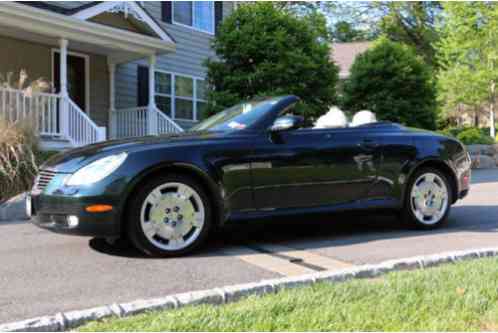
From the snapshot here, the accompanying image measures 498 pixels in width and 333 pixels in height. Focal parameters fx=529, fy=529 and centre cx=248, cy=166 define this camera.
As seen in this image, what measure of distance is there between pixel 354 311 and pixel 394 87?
1408 cm

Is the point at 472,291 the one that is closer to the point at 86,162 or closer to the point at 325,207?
the point at 325,207

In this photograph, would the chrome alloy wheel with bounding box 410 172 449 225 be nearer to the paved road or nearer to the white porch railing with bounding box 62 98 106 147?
the paved road

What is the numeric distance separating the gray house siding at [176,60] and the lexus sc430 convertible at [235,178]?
9910 millimetres

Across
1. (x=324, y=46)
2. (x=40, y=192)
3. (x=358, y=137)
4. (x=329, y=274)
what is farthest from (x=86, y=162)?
(x=324, y=46)

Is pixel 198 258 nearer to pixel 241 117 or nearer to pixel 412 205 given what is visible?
pixel 241 117

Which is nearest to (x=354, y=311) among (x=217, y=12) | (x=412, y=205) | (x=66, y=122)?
(x=412, y=205)

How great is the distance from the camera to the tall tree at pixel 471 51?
26.2 metres

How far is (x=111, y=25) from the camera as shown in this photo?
12594 millimetres

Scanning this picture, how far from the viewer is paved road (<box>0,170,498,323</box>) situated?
3.43 metres

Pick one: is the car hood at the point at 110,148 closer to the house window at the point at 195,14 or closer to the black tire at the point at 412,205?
the black tire at the point at 412,205

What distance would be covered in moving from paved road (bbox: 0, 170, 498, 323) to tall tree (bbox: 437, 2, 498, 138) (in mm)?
22573

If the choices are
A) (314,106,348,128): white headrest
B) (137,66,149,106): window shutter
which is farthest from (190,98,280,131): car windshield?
(137,66,149,106): window shutter

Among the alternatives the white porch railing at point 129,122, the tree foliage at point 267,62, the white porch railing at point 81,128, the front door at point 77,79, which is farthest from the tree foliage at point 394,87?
the white porch railing at point 81,128

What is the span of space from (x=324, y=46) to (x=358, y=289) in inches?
438
